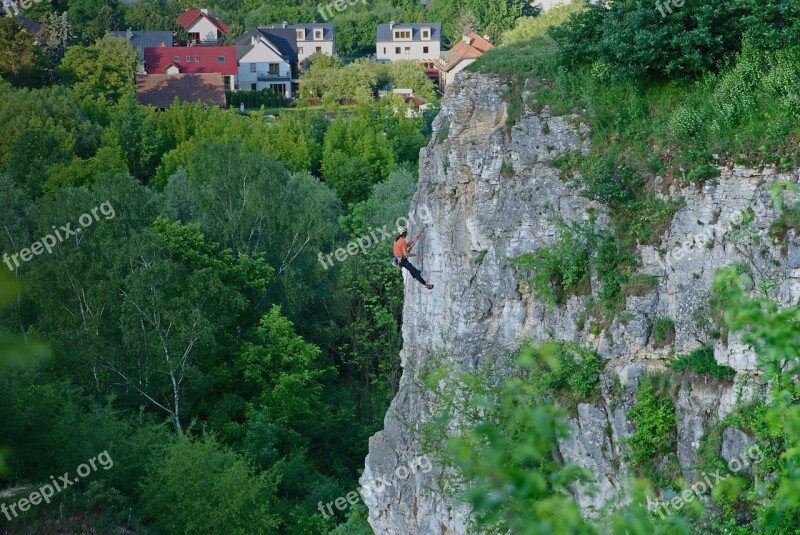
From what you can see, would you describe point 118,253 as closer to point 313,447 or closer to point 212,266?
point 212,266

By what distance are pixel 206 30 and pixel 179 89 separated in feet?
117

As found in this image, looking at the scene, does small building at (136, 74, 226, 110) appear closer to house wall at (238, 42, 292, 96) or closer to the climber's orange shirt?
house wall at (238, 42, 292, 96)

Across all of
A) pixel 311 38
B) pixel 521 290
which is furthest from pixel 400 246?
pixel 311 38

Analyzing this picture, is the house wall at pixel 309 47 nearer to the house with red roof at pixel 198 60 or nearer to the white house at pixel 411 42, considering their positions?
the white house at pixel 411 42

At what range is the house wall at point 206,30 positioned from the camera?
112 metres

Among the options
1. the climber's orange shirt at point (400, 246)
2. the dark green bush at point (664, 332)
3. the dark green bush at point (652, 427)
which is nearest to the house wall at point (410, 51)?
the climber's orange shirt at point (400, 246)

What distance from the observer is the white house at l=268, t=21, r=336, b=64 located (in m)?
106

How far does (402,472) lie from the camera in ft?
79.5

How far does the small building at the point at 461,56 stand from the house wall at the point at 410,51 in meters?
7.26

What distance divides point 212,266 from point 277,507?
33.3ft

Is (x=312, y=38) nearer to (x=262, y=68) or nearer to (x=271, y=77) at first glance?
(x=262, y=68)

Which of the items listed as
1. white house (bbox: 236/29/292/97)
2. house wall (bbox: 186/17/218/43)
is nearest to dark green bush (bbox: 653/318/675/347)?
white house (bbox: 236/29/292/97)

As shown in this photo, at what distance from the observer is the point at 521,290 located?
837 inches

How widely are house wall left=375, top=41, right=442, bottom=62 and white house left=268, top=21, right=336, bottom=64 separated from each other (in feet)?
21.1
